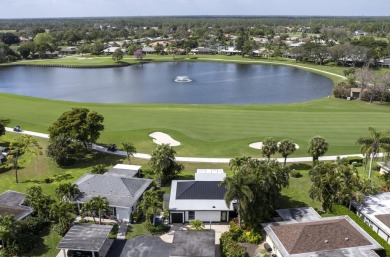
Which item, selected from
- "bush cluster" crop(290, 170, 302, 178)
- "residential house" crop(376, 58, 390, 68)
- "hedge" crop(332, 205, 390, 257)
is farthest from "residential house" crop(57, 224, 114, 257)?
"residential house" crop(376, 58, 390, 68)

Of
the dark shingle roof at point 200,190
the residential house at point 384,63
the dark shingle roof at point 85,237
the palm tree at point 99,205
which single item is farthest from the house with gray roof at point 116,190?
the residential house at point 384,63

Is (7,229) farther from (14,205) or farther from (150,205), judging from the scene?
(150,205)

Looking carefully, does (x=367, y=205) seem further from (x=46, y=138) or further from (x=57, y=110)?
(x=57, y=110)

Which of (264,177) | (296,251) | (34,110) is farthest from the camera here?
(34,110)

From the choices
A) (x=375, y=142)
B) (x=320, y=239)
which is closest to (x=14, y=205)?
(x=320, y=239)

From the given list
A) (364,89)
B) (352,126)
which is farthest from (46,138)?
(364,89)

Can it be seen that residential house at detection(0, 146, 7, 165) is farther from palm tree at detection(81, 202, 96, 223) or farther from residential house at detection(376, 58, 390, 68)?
residential house at detection(376, 58, 390, 68)
